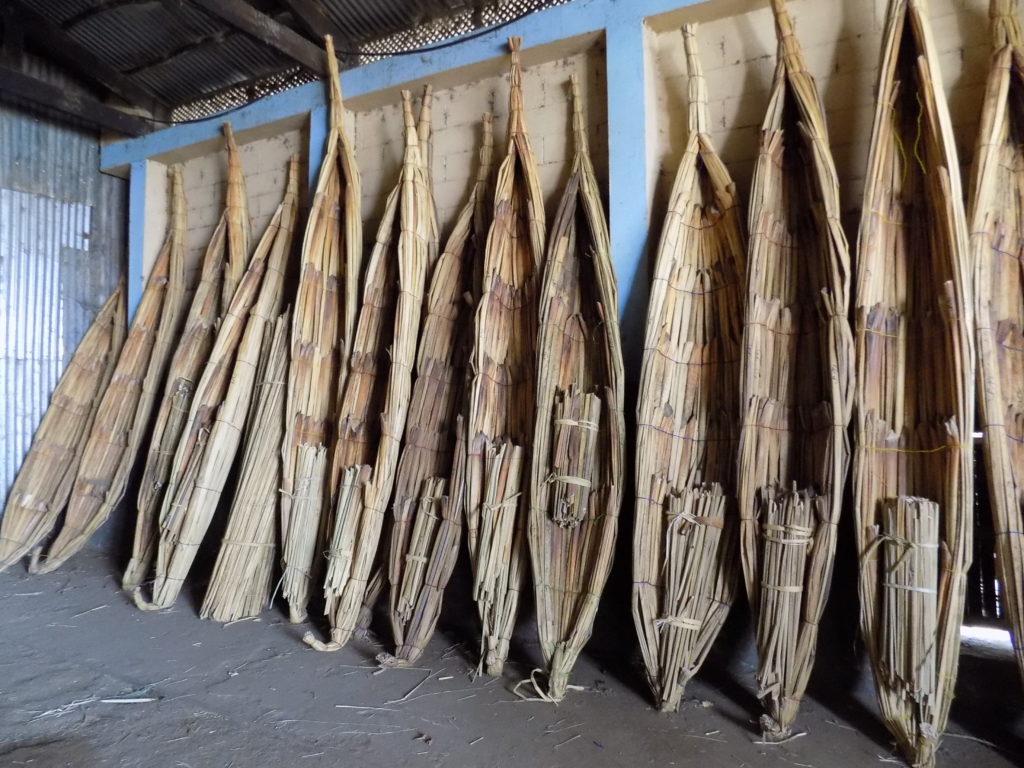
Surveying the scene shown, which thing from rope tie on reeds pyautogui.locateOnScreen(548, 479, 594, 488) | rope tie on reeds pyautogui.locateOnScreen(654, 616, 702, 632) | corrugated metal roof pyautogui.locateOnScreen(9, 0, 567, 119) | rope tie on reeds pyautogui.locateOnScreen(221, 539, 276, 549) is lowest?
rope tie on reeds pyautogui.locateOnScreen(654, 616, 702, 632)

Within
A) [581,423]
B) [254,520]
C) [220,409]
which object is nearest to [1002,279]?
[581,423]

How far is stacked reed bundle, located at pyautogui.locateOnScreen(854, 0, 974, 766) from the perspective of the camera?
1861 millimetres

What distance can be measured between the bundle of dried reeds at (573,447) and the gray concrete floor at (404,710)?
244 millimetres

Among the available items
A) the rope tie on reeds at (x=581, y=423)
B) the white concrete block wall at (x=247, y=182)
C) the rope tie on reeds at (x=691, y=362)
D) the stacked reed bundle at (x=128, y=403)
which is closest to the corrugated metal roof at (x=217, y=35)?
the white concrete block wall at (x=247, y=182)

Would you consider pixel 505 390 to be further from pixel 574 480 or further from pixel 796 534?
pixel 796 534

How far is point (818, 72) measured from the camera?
252 centimetres

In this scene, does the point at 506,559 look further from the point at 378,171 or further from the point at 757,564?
the point at 378,171

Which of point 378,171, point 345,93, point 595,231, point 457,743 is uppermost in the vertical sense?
point 345,93

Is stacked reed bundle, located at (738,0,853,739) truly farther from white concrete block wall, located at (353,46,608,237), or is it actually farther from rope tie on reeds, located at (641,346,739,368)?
white concrete block wall, located at (353,46,608,237)

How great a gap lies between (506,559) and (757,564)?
3.02 feet

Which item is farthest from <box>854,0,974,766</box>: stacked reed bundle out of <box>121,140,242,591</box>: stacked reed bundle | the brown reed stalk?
<box>121,140,242,591</box>: stacked reed bundle

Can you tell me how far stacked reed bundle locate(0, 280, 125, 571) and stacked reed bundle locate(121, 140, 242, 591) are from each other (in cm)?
64

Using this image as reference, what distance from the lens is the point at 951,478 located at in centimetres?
191

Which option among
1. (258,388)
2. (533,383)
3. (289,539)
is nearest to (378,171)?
(258,388)
